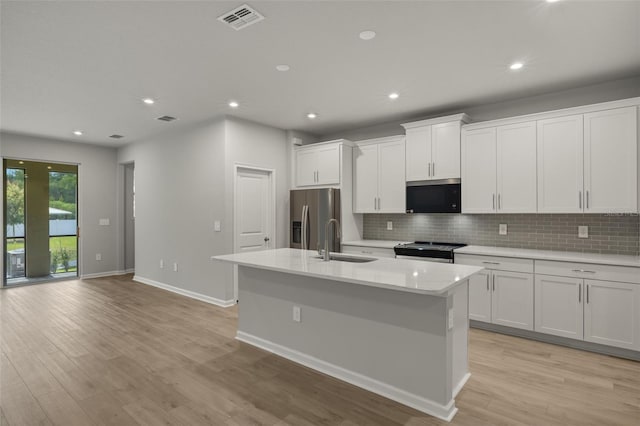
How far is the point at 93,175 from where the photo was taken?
22.7ft

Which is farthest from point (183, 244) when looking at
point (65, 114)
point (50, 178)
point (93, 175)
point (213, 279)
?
point (50, 178)

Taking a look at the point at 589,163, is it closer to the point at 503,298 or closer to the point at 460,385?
the point at 503,298

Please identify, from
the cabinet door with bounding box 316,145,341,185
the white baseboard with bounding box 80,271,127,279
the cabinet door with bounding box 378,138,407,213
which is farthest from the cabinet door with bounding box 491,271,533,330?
the white baseboard with bounding box 80,271,127,279

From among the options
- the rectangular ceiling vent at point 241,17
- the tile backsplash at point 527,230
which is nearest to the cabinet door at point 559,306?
the tile backsplash at point 527,230

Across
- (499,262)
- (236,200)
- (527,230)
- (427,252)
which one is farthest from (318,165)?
(527,230)

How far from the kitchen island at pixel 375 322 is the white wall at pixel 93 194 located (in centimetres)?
536

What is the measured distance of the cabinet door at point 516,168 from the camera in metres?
3.77

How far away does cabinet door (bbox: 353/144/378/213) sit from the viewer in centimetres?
507

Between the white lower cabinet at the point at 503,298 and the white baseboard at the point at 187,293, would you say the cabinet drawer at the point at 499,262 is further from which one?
the white baseboard at the point at 187,293

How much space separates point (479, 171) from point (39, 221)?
26.1 feet

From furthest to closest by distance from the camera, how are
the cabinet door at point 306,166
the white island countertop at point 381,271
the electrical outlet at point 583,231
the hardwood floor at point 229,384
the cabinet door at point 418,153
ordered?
the cabinet door at point 306,166, the cabinet door at point 418,153, the electrical outlet at point 583,231, the hardwood floor at point 229,384, the white island countertop at point 381,271

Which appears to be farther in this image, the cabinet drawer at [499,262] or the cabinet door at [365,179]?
the cabinet door at [365,179]

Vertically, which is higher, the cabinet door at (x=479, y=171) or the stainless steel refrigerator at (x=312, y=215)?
the cabinet door at (x=479, y=171)

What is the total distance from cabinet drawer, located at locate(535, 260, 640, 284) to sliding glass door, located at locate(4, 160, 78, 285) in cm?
820
